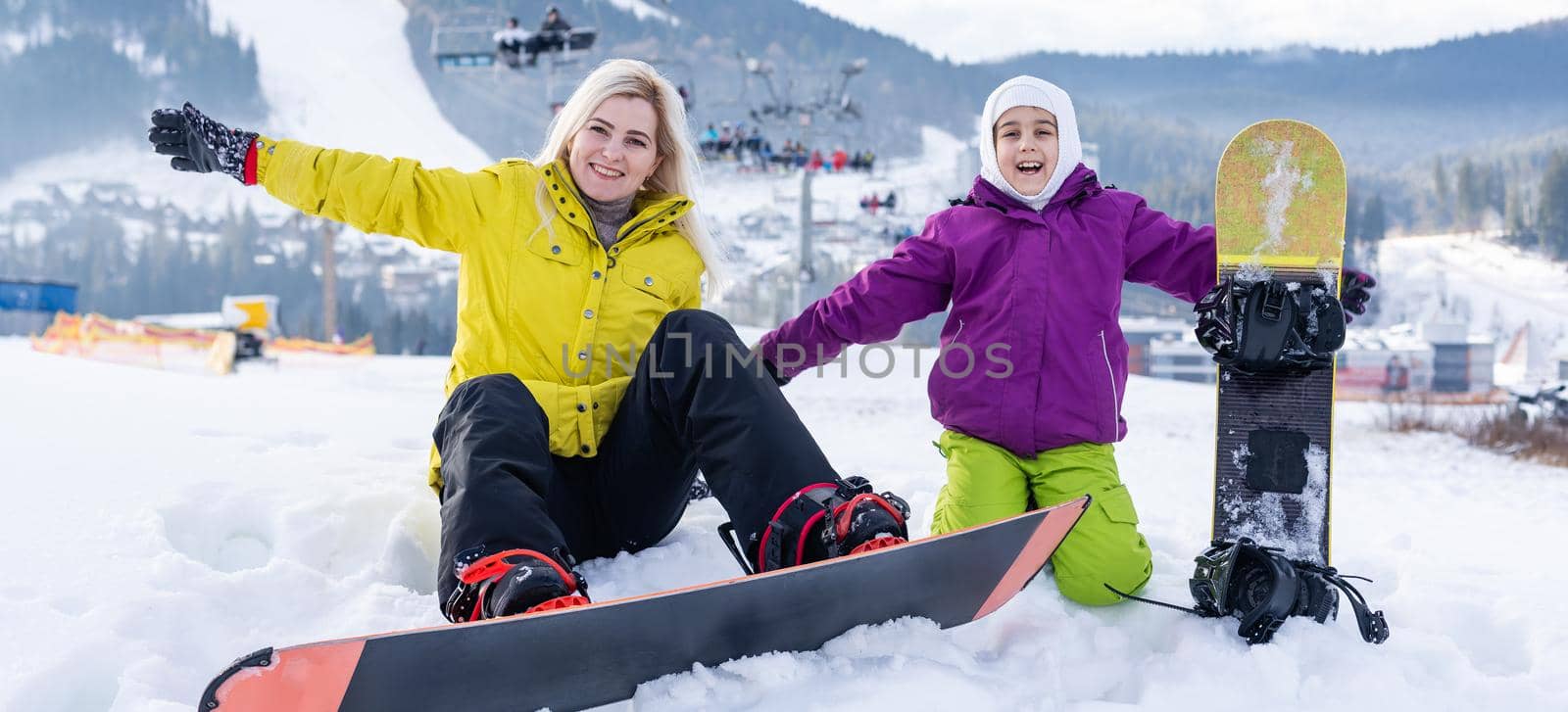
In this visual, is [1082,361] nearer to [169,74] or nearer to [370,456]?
[370,456]

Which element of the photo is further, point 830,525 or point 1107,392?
point 1107,392

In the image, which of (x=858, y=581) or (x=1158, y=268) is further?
(x=1158, y=268)

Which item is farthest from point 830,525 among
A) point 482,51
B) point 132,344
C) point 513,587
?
point 132,344

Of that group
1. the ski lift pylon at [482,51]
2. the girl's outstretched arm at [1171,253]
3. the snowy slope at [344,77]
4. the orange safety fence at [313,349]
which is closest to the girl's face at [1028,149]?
the girl's outstretched arm at [1171,253]

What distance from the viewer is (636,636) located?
4.54 feet

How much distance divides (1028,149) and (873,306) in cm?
55

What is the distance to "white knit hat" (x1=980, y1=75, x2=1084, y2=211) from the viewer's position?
2311mm

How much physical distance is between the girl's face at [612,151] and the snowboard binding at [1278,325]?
1.34m

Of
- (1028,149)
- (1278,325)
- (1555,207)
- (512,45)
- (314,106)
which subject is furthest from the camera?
(314,106)

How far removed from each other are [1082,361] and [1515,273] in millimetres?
97161

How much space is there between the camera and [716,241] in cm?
250

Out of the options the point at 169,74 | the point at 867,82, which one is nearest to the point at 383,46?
the point at 169,74

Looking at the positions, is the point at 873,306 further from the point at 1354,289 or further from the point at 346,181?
the point at 346,181

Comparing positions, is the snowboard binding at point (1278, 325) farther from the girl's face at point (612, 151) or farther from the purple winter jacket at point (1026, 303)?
the girl's face at point (612, 151)
